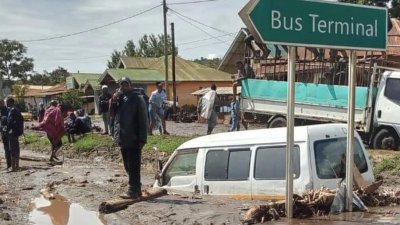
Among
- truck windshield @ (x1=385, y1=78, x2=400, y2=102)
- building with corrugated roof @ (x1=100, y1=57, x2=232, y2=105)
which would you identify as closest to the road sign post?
truck windshield @ (x1=385, y1=78, x2=400, y2=102)

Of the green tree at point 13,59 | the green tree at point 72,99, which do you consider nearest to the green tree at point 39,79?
the green tree at point 13,59

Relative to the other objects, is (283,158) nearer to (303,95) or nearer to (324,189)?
(324,189)

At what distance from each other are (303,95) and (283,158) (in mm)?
9203

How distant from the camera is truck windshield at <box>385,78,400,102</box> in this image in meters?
14.8

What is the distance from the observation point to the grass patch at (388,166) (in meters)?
12.2

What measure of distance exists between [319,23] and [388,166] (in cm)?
720

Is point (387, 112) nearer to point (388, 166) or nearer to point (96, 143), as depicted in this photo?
point (388, 166)

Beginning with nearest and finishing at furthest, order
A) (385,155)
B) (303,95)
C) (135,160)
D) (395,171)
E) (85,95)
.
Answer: (135,160) → (395,171) → (385,155) → (303,95) → (85,95)

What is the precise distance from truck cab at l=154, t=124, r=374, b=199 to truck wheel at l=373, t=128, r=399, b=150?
23.8 feet

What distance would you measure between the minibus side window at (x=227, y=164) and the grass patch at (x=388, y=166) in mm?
5067

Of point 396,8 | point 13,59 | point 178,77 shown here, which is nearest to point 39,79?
point 13,59

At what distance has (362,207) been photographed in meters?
6.85

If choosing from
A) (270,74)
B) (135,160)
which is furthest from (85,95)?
(135,160)

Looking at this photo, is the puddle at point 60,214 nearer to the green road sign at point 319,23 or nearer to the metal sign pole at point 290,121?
the metal sign pole at point 290,121
